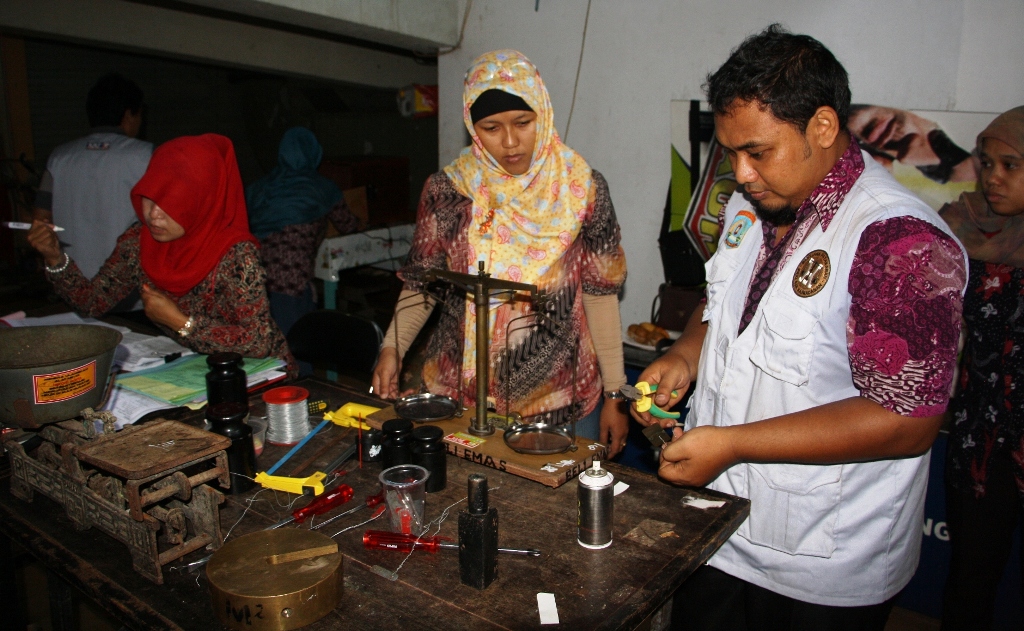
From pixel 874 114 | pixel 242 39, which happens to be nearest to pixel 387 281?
pixel 242 39

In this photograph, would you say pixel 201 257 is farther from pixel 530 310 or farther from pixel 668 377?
pixel 668 377

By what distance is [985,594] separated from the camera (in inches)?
100

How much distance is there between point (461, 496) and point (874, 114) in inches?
100

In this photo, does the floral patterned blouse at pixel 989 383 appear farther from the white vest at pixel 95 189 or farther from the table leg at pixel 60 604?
the white vest at pixel 95 189

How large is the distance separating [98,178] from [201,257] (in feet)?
5.64

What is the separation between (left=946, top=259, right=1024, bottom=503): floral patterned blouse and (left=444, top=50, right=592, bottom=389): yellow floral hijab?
1.36 meters

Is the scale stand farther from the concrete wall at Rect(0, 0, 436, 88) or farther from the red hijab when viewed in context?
the concrete wall at Rect(0, 0, 436, 88)

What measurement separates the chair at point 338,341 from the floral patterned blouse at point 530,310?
51cm

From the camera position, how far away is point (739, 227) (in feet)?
6.04

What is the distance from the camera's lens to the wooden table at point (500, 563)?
1.31 m

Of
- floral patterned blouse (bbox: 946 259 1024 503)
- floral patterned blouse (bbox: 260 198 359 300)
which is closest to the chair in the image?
floral patterned blouse (bbox: 260 198 359 300)

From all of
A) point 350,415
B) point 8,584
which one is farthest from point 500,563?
point 8,584

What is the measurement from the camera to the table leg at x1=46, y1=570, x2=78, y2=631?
1.96m

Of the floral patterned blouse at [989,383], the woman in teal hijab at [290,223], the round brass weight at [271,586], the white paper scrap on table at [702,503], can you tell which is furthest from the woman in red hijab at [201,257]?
→ the floral patterned blouse at [989,383]
